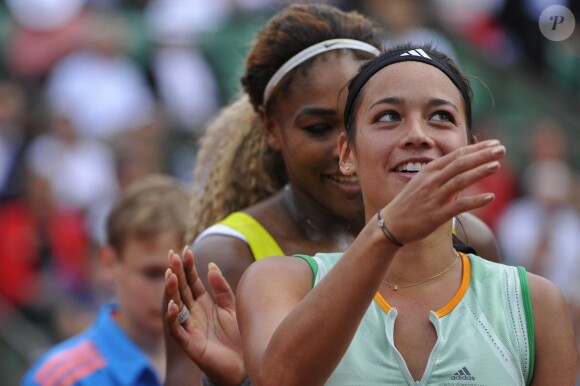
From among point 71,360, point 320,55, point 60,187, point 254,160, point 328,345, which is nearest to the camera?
point 328,345

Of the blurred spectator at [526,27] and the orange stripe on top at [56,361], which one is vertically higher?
the orange stripe on top at [56,361]

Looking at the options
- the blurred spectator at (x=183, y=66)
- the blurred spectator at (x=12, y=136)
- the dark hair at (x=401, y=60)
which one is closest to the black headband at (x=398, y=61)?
the dark hair at (x=401, y=60)

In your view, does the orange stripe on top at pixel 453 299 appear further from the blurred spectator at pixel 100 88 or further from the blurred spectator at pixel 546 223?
the blurred spectator at pixel 100 88

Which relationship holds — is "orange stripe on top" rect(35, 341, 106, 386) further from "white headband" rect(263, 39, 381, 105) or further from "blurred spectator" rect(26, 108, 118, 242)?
"blurred spectator" rect(26, 108, 118, 242)

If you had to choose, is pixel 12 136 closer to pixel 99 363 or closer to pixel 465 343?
pixel 99 363

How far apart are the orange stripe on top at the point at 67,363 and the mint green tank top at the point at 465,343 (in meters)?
2.14

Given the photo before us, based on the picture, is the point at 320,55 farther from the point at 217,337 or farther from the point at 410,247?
the point at 410,247

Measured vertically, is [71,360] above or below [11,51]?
above

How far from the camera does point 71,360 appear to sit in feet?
15.4

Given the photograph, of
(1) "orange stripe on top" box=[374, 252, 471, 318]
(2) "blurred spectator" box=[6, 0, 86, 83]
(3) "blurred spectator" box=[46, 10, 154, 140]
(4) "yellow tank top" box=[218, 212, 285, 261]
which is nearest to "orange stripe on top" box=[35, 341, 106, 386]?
(4) "yellow tank top" box=[218, 212, 285, 261]

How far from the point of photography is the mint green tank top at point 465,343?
258 cm

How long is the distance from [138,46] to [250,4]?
53.9 inches

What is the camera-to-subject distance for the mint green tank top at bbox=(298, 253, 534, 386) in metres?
2.58

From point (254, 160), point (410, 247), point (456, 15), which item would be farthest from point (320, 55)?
point (456, 15)
